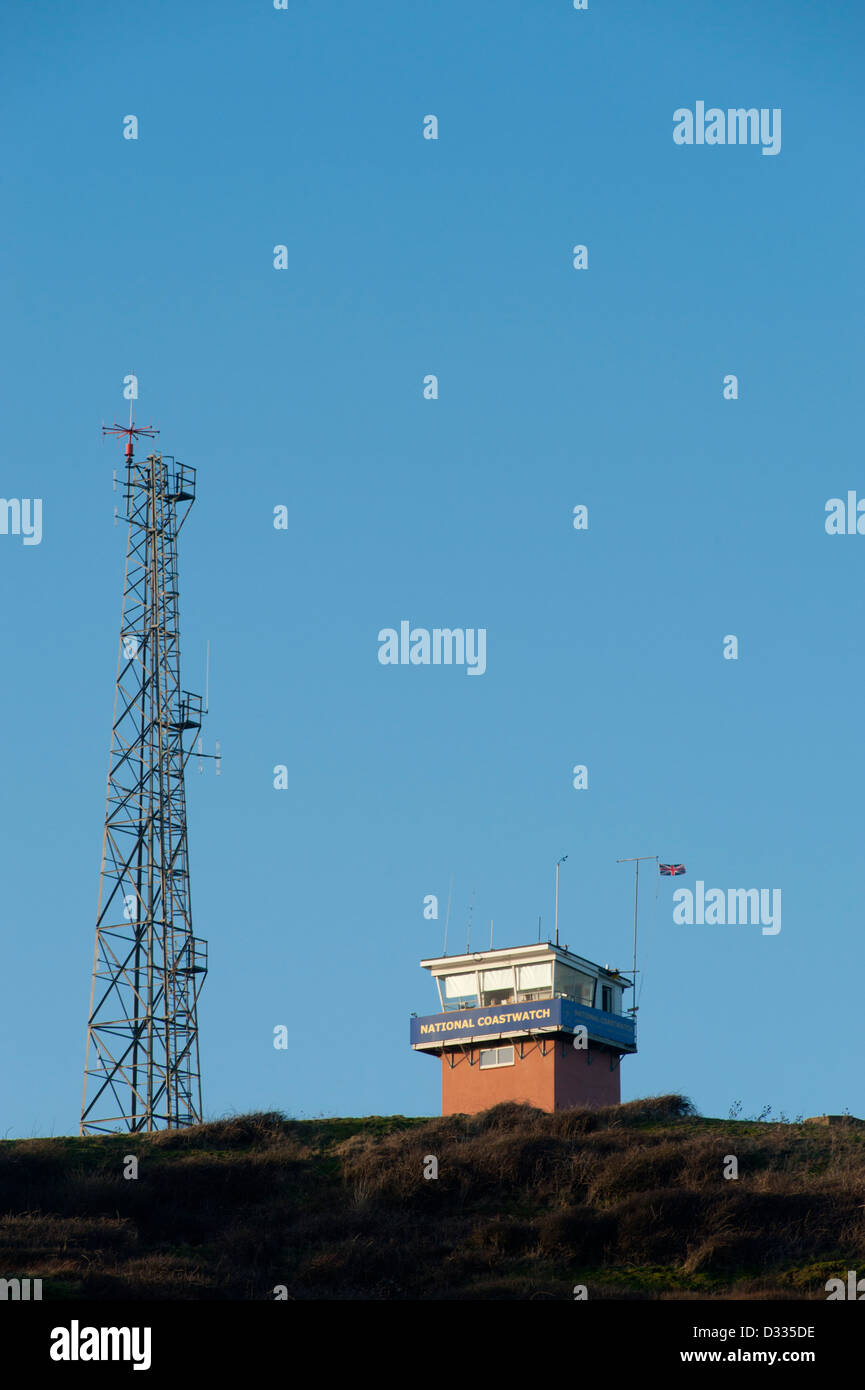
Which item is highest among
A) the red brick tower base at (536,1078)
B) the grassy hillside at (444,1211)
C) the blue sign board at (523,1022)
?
the blue sign board at (523,1022)

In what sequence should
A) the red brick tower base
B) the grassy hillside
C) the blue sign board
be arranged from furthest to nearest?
the red brick tower base → the blue sign board → the grassy hillside

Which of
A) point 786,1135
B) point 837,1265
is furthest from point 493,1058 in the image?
point 837,1265

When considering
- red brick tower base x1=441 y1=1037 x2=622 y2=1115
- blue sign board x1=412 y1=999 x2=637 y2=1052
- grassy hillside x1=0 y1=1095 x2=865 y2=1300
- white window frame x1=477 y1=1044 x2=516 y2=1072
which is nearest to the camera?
grassy hillside x1=0 y1=1095 x2=865 y2=1300

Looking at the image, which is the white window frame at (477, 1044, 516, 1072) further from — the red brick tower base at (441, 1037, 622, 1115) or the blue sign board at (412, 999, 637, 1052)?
the blue sign board at (412, 999, 637, 1052)

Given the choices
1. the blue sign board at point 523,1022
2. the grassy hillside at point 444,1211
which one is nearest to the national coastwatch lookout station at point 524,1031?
the blue sign board at point 523,1022

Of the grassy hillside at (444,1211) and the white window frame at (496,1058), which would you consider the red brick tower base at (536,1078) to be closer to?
the white window frame at (496,1058)

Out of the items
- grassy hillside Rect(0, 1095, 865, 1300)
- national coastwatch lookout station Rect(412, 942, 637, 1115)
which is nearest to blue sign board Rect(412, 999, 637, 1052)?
national coastwatch lookout station Rect(412, 942, 637, 1115)
